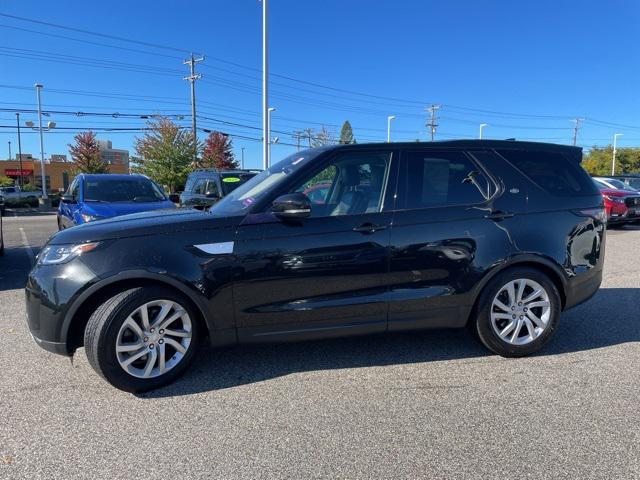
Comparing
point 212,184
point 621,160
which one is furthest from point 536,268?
point 621,160

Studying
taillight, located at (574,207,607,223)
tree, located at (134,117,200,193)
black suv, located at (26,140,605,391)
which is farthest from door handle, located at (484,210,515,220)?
tree, located at (134,117,200,193)

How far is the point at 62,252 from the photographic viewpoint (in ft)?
11.1

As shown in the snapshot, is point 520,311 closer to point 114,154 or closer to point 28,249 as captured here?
point 28,249

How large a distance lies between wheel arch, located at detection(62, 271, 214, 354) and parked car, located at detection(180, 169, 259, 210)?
796 cm

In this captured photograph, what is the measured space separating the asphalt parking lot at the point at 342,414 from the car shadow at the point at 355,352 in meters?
0.02

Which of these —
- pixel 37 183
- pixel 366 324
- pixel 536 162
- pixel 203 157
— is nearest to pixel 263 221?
pixel 366 324

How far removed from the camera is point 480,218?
398cm

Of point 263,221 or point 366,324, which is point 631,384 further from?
point 263,221

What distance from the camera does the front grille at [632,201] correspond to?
558 inches

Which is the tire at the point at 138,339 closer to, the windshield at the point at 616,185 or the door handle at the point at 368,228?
the door handle at the point at 368,228

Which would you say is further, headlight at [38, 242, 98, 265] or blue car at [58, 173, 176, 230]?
blue car at [58, 173, 176, 230]

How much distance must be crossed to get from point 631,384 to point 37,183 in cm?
8162

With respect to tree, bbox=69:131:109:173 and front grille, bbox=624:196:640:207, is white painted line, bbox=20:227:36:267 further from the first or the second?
tree, bbox=69:131:109:173

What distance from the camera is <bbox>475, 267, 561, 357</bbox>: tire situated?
4027 millimetres
